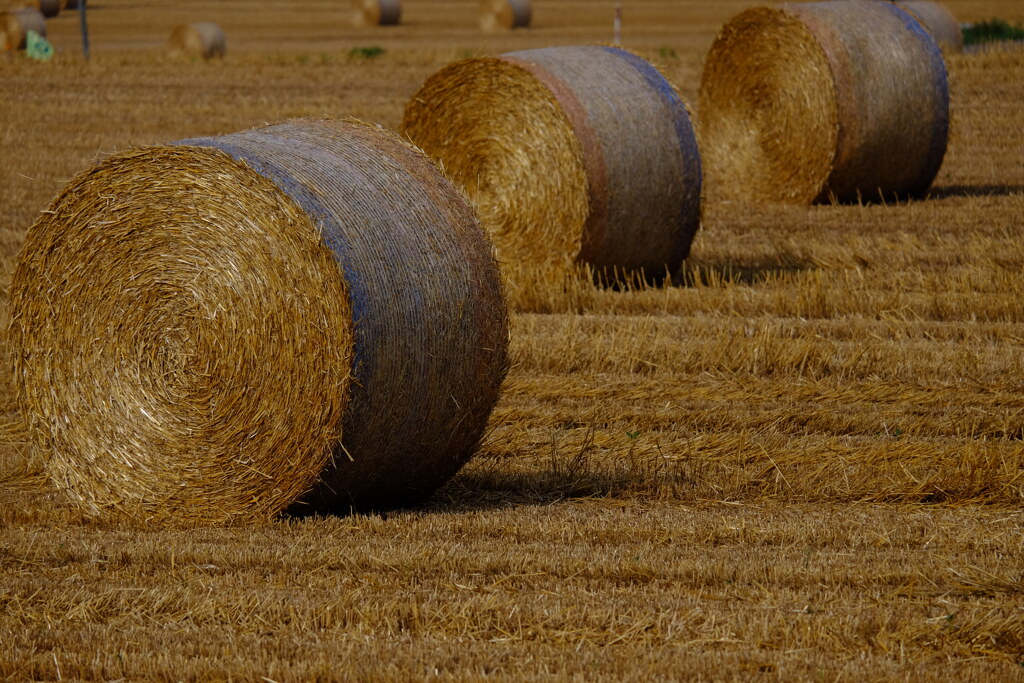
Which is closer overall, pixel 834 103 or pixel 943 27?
pixel 834 103

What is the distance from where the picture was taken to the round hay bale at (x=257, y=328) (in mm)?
6008

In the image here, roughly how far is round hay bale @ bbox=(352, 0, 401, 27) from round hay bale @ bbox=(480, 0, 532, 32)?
297cm

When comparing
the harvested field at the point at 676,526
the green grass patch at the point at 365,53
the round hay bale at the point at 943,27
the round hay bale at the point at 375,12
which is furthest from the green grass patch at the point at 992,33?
the harvested field at the point at 676,526

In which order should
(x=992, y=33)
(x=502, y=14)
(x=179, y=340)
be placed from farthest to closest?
(x=502, y=14)
(x=992, y=33)
(x=179, y=340)

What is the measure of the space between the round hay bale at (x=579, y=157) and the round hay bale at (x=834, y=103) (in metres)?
3.53

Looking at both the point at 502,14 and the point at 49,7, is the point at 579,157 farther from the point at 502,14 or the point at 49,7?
the point at 49,7

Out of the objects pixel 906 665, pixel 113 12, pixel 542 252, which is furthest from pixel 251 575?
pixel 113 12

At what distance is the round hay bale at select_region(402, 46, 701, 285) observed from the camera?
10.9 metres

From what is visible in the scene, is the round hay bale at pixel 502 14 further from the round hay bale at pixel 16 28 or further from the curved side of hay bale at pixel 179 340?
the curved side of hay bale at pixel 179 340

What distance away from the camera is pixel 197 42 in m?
30.9

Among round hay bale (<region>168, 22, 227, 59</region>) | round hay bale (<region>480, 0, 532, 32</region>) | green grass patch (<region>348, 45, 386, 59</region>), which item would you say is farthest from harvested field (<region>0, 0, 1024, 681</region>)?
round hay bale (<region>480, 0, 532, 32</region>)

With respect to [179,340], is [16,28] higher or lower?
lower

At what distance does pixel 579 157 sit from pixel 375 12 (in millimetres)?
29629

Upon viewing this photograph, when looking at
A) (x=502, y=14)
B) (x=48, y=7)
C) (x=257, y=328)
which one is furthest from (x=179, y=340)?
(x=48, y=7)
